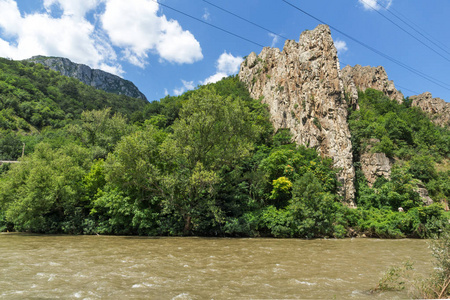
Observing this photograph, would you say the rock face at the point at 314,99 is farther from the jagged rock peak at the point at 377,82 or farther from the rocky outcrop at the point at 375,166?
the jagged rock peak at the point at 377,82

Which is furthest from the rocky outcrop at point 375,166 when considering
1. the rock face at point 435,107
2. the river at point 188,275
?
the rock face at point 435,107

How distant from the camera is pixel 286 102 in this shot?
151ft

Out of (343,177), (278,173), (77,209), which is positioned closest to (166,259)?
(77,209)

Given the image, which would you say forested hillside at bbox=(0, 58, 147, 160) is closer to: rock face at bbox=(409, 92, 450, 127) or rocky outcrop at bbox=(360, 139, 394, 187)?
rocky outcrop at bbox=(360, 139, 394, 187)

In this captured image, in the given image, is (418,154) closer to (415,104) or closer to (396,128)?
(396,128)

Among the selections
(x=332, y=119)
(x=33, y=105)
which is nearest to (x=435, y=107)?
(x=332, y=119)

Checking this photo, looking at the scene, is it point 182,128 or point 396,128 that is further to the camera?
point 396,128

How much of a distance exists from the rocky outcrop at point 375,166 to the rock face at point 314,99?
4.13 metres

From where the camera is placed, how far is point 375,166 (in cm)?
3778

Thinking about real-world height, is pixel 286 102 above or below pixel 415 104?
below

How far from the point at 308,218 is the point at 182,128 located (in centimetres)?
1539

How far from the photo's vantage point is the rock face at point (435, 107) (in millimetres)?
68625

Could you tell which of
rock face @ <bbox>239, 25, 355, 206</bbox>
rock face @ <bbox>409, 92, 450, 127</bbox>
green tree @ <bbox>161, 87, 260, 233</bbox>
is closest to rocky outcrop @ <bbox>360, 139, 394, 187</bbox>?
rock face @ <bbox>239, 25, 355, 206</bbox>

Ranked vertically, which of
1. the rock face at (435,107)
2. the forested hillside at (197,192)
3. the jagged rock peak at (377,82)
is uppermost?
the jagged rock peak at (377,82)
